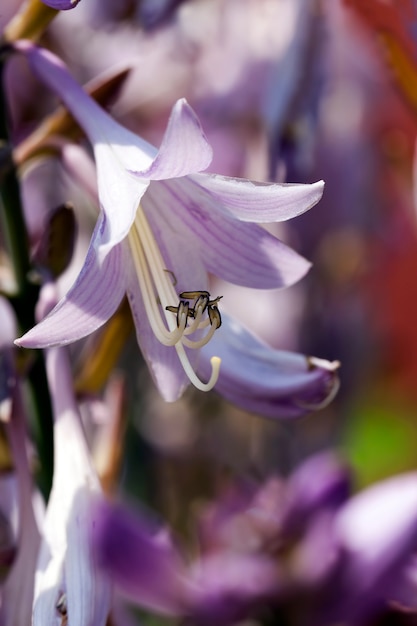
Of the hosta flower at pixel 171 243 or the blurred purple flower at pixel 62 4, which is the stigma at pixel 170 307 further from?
the blurred purple flower at pixel 62 4

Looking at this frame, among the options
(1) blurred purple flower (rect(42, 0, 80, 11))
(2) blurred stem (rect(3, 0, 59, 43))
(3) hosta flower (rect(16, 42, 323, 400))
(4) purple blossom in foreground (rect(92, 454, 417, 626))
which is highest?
(2) blurred stem (rect(3, 0, 59, 43))

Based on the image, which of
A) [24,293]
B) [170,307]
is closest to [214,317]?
[170,307]

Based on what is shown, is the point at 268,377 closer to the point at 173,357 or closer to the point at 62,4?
the point at 173,357

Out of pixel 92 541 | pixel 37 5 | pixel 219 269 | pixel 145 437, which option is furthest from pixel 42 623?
pixel 145 437

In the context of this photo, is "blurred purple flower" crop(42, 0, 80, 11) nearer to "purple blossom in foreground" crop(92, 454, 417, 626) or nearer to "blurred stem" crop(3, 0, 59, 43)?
"blurred stem" crop(3, 0, 59, 43)

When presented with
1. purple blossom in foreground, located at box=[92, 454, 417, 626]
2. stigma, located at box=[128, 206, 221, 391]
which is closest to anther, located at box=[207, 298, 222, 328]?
stigma, located at box=[128, 206, 221, 391]
